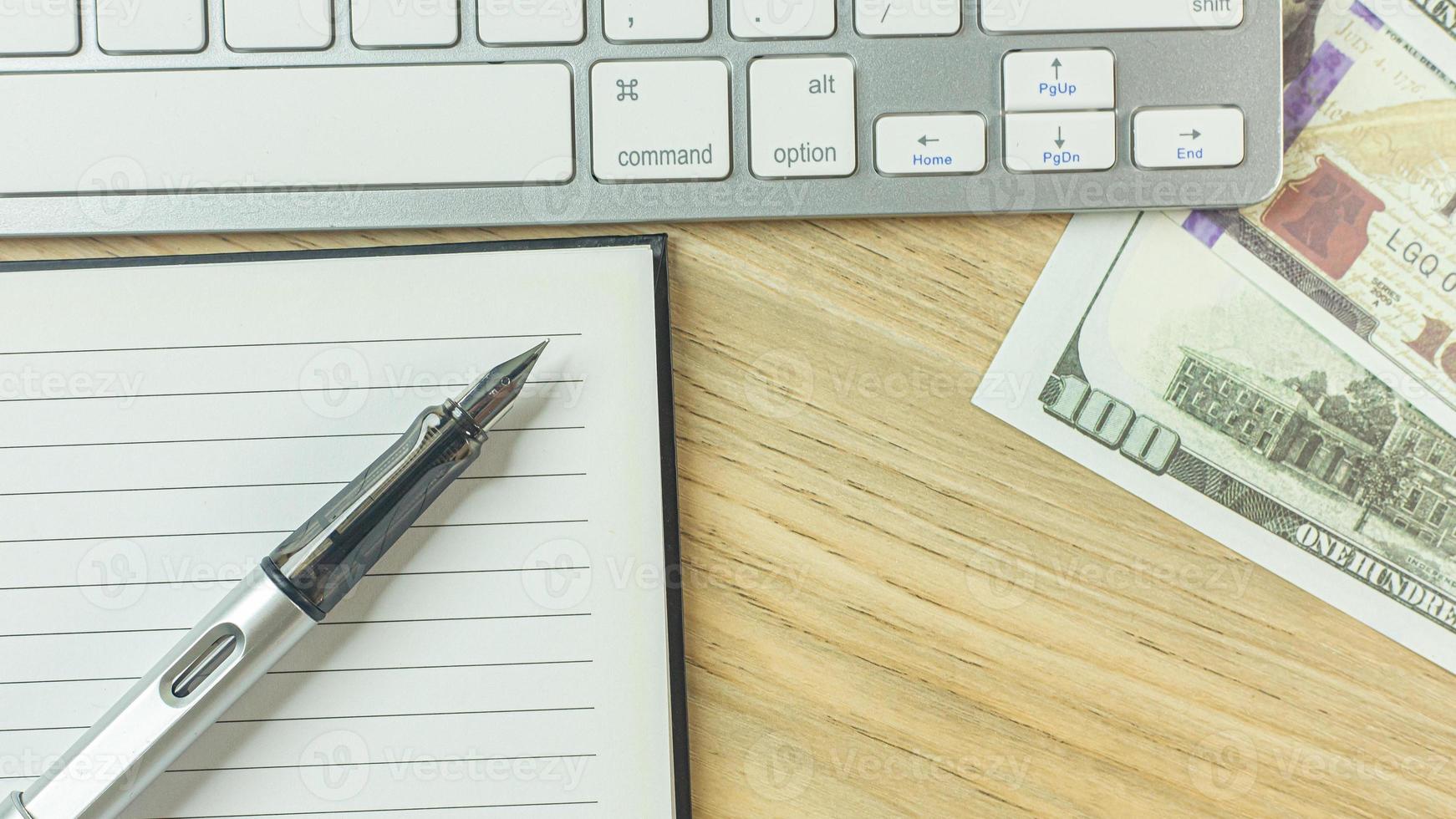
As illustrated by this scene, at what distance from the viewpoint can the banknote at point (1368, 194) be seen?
38 centimetres

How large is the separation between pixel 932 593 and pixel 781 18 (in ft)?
0.84

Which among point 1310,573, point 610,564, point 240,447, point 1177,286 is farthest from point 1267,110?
point 240,447

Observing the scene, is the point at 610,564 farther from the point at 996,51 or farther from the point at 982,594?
the point at 996,51

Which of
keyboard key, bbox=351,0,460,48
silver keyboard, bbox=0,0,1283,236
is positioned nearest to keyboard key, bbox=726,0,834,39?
silver keyboard, bbox=0,0,1283,236

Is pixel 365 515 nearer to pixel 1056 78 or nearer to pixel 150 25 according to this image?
pixel 150 25

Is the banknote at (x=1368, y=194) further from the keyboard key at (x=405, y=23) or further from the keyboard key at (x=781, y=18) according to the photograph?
the keyboard key at (x=405, y=23)

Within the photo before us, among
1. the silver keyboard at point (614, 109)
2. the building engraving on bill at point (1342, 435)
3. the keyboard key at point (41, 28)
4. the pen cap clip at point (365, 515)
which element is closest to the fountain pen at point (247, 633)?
the pen cap clip at point (365, 515)

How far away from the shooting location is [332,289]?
1.19ft

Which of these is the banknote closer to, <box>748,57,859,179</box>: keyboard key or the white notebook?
<box>748,57,859,179</box>: keyboard key

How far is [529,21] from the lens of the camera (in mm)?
351

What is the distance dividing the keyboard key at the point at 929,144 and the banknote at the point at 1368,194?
0.10 m

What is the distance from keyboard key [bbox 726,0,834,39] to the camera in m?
0.35

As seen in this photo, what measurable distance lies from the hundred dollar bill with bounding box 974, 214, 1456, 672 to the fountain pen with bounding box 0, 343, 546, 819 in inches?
9.6

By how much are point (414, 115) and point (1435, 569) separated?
0.50m
